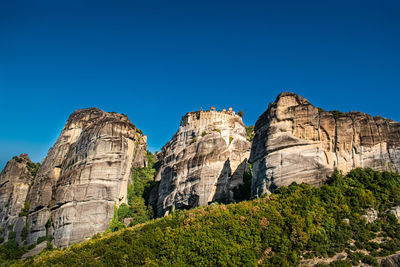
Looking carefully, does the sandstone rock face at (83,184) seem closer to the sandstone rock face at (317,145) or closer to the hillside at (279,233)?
the hillside at (279,233)

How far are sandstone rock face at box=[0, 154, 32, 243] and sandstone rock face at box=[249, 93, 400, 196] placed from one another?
40.7 meters

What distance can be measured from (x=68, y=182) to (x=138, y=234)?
25747mm

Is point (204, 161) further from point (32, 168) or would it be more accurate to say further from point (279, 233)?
point (32, 168)

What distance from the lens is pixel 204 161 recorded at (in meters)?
55.0

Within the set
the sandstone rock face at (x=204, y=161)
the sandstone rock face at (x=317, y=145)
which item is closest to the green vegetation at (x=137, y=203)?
the sandstone rock face at (x=204, y=161)

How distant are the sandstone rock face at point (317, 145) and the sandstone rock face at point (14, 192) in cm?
4065

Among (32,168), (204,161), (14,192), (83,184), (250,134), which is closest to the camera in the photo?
(204,161)

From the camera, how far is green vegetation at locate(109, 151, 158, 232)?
55.4m

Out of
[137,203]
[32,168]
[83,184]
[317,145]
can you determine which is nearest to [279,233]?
[317,145]

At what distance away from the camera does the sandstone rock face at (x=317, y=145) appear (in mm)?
39438

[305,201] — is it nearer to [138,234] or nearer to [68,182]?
[138,234]

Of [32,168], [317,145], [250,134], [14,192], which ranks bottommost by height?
[14,192]

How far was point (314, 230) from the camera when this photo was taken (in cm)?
3375

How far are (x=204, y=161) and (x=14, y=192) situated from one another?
3416 cm
